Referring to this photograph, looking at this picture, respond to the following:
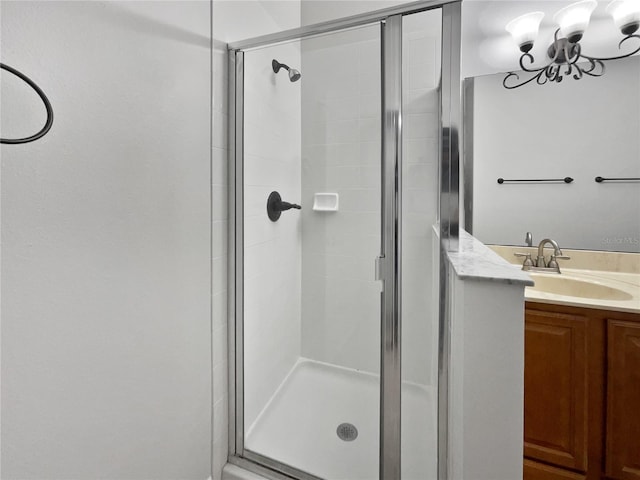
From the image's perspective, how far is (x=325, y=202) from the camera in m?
1.28

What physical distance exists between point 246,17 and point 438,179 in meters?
1.02

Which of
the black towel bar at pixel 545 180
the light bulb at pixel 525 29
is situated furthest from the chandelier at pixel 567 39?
the black towel bar at pixel 545 180

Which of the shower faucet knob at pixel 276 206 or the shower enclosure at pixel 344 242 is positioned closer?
the shower enclosure at pixel 344 242

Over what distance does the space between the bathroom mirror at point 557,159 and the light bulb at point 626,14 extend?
13 cm

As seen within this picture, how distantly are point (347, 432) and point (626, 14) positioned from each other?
6.93 feet

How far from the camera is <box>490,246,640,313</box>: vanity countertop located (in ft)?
3.98

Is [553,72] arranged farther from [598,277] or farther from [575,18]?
[598,277]

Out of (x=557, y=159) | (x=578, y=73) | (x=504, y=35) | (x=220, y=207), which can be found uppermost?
(x=504, y=35)

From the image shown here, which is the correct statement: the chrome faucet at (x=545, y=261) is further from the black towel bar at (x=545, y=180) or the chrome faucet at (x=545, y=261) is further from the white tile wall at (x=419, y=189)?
the white tile wall at (x=419, y=189)

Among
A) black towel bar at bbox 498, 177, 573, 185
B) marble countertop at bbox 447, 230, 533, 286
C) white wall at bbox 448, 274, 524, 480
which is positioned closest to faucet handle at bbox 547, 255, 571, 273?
black towel bar at bbox 498, 177, 573, 185

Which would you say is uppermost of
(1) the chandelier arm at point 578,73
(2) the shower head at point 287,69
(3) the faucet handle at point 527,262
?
(1) the chandelier arm at point 578,73

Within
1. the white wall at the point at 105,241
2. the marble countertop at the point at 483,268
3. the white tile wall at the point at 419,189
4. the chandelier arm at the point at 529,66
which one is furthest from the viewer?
the chandelier arm at the point at 529,66

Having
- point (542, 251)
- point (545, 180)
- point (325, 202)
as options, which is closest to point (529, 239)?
point (542, 251)

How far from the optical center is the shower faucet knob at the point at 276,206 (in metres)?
1.33
